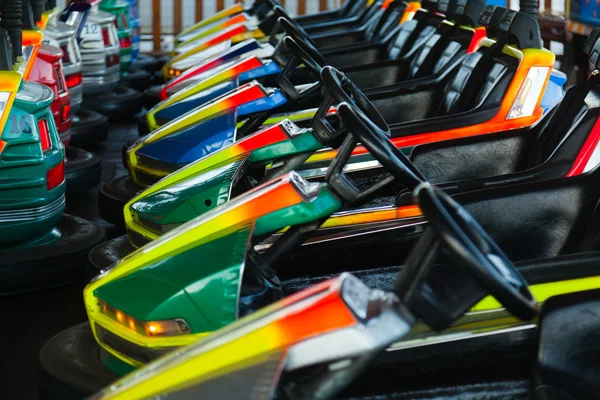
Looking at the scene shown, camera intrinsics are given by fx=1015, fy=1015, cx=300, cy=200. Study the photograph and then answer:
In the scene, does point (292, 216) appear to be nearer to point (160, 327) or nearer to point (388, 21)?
point (160, 327)

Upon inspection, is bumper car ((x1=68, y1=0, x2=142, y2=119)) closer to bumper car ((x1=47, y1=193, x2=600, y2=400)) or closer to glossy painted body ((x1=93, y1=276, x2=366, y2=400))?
bumper car ((x1=47, y1=193, x2=600, y2=400))

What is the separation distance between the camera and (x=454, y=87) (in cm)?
387

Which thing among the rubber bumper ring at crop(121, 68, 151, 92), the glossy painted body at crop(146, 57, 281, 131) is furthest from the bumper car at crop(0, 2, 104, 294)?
the rubber bumper ring at crop(121, 68, 151, 92)

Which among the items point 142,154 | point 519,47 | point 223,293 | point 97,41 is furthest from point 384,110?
point 97,41

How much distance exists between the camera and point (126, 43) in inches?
294

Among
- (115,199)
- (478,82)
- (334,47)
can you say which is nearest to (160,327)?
(115,199)

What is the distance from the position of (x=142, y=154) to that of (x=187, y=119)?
9.1 inches

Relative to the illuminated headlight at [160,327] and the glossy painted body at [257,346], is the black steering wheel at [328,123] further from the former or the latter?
the glossy painted body at [257,346]

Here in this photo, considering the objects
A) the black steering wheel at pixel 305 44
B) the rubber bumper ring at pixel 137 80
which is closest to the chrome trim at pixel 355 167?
the black steering wheel at pixel 305 44

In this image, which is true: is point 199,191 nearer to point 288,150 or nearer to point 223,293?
point 288,150

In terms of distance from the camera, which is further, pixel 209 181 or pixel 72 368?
pixel 209 181

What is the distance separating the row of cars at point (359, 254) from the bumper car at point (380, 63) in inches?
12.0

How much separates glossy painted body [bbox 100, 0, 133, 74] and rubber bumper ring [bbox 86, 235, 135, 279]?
4.26 m

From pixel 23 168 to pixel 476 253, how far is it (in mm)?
2077
